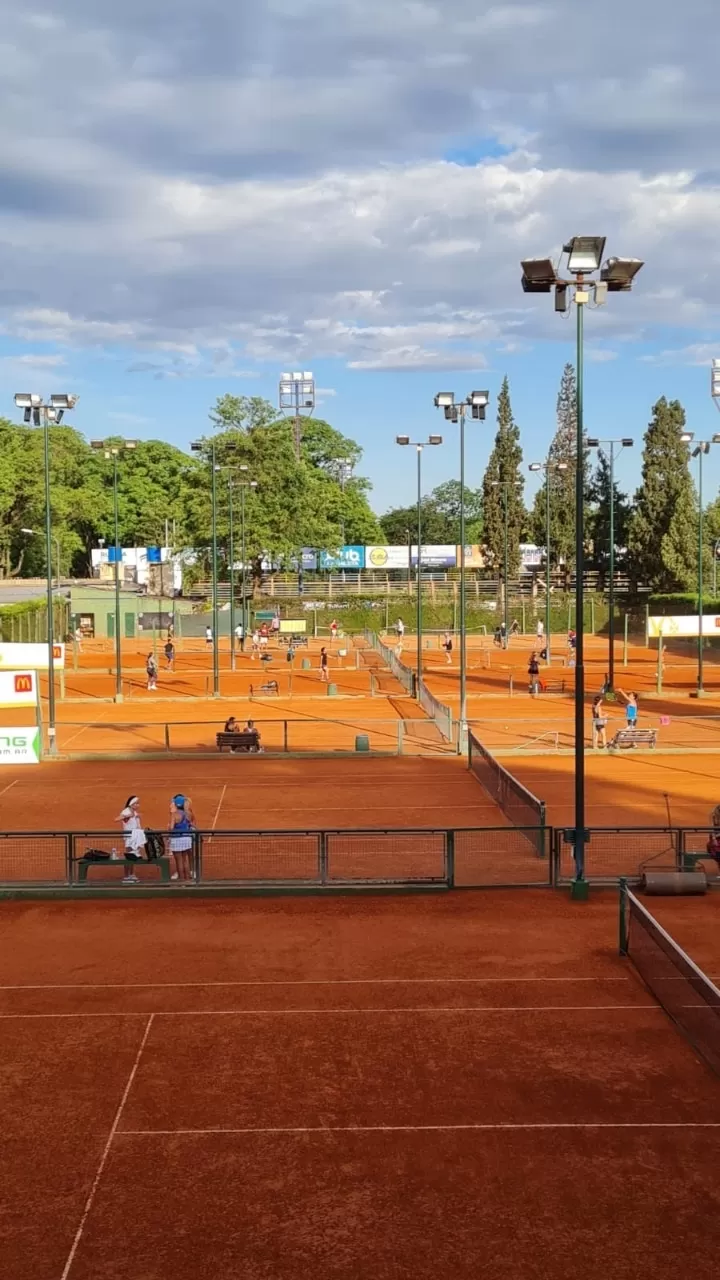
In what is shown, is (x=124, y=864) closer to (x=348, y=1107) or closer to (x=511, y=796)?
(x=511, y=796)

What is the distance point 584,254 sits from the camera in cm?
1836

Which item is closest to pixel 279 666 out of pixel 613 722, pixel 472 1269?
pixel 613 722

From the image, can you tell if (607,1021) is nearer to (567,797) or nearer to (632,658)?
(567,797)

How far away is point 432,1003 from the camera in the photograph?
14109 mm

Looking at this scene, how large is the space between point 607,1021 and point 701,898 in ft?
19.8

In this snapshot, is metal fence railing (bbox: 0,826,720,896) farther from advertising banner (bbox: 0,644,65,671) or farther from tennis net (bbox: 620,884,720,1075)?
advertising banner (bbox: 0,644,65,671)

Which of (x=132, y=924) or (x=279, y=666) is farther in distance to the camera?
(x=279, y=666)

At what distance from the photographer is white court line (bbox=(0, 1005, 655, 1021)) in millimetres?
13797

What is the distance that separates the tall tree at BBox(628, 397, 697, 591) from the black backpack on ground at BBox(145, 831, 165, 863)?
74.5 meters

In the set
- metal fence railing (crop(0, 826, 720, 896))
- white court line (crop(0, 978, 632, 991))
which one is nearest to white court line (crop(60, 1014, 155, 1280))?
white court line (crop(0, 978, 632, 991))

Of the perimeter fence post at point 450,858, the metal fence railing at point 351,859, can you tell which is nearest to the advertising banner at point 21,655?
the metal fence railing at point 351,859

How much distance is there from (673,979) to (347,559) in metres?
96.4

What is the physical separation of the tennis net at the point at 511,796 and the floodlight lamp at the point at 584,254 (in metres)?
9.12

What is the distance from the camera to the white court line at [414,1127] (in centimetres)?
1078
